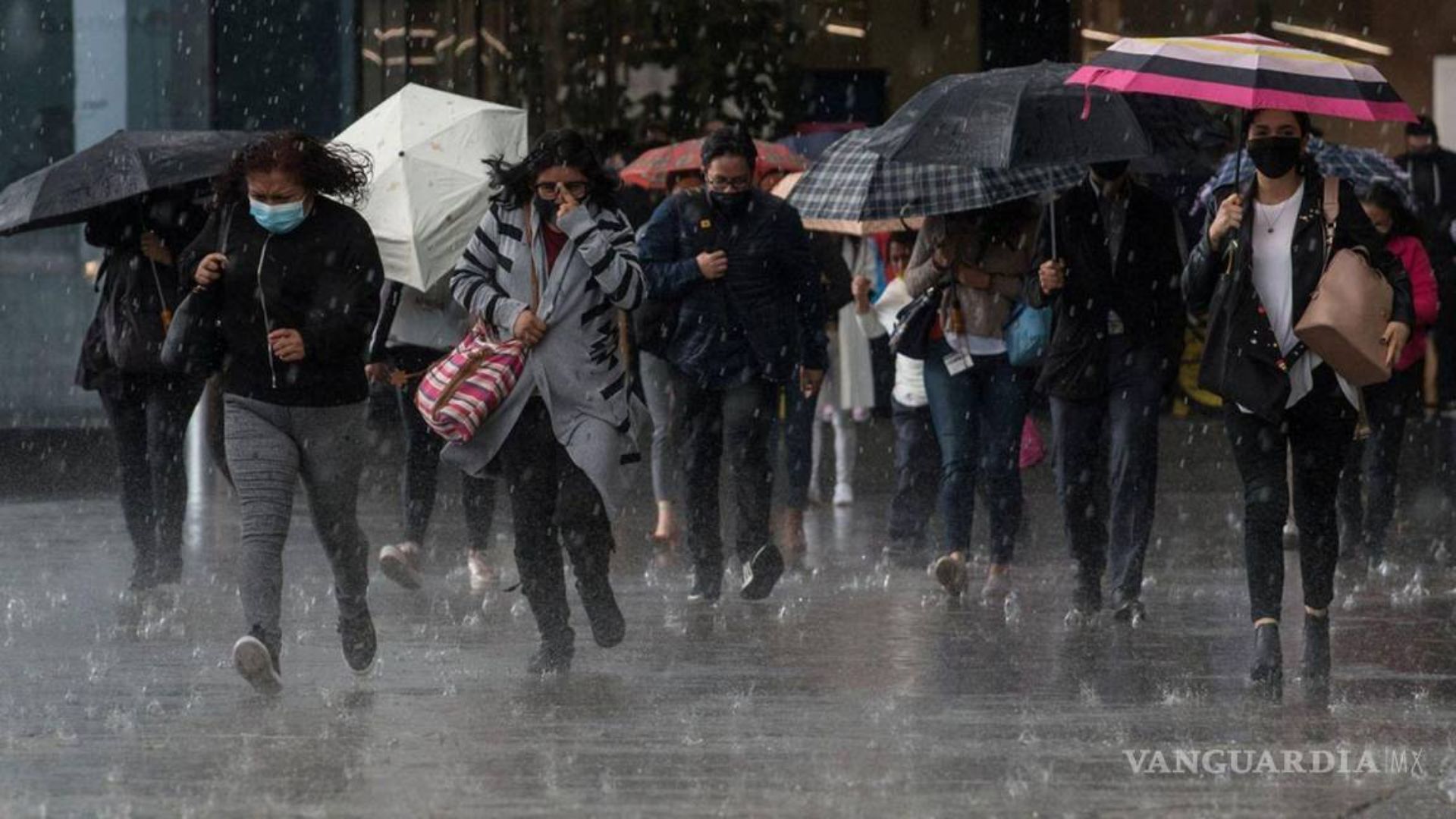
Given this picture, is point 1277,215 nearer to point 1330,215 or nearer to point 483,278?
point 1330,215

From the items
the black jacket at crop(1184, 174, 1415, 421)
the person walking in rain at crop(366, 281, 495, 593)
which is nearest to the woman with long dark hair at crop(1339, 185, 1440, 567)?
the black jacket at crop(1184, 174, 1415, 421)

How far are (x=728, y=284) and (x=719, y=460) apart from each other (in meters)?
0.67

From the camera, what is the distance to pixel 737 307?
1054cm

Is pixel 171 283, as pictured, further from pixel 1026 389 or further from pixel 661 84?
pixel 661 84

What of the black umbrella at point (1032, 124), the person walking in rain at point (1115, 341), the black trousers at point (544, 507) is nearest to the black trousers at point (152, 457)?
the black trousers at point (544, 507)

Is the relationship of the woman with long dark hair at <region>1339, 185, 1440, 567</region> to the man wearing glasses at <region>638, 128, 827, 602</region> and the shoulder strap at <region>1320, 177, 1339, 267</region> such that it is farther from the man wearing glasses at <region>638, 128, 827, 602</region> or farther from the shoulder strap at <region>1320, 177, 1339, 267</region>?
the shoulder strap at <region>1320, 177, 1339, 267</region>

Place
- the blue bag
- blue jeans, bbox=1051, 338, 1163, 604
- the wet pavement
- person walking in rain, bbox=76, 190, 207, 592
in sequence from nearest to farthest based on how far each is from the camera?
the wet pavement < blue jeans, bbox=1051, 338, 1163, 604 < the blue bag < person walking in rain, bbox=76, 190, 207, 592

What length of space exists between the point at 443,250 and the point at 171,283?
1160mm

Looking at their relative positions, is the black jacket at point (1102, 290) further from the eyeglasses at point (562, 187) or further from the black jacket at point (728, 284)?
the eyeglasses at point (562, 187)

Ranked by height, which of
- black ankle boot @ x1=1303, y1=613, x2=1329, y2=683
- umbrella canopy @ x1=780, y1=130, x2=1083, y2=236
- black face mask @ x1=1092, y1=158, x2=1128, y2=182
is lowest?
black ankle boot @ x1=1303, y1=613, x2=1329, y2=683

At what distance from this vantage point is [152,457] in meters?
11.1

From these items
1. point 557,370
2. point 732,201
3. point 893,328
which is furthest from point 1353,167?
point 557,370

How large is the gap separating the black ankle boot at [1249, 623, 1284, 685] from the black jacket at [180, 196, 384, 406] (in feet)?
9.42

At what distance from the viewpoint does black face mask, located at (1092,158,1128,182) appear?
10102mm
